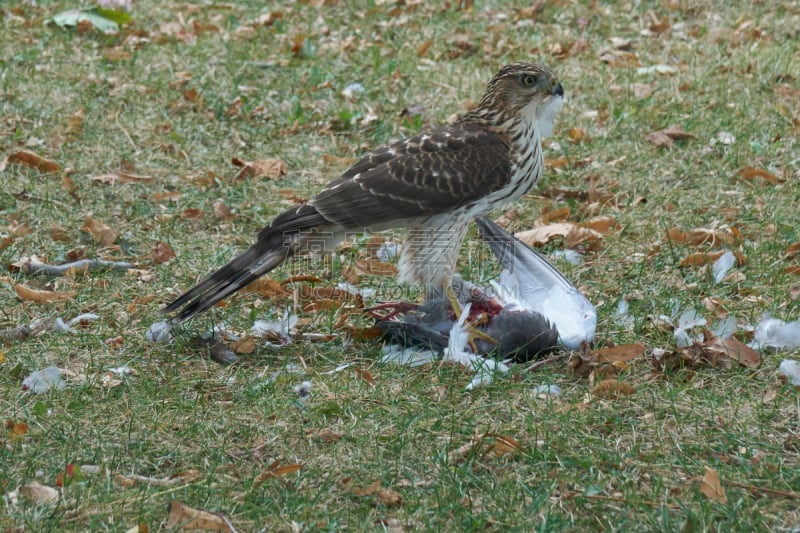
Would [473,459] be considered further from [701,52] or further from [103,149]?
[701,52]

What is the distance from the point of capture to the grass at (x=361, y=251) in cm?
363

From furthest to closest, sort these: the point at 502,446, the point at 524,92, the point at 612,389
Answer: the point at 524,92, the point at 612,389, the point at 502,446

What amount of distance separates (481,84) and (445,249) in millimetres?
3507

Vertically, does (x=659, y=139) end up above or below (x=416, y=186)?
below

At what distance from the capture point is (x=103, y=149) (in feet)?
23.8

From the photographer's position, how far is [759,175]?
6.50 metres

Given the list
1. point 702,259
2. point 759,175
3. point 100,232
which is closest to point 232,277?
point 100,232

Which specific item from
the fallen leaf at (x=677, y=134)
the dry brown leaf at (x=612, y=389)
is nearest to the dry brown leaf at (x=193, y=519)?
the dry brown leaf at (x=612, y=389)

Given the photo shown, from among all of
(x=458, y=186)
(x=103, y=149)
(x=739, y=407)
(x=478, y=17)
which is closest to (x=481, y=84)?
(x=478, y=17)

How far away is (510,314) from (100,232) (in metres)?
2.66

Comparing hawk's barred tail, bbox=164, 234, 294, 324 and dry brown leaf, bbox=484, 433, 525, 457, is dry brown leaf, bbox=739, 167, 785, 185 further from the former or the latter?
dry brown leaf, bbox=484, 433, 525, 457

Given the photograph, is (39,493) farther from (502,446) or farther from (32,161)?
(32,161)

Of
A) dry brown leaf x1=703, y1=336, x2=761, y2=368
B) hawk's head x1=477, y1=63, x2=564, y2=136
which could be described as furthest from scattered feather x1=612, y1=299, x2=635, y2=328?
hawk's head x1=477, y1=63, x2=564, y2=136

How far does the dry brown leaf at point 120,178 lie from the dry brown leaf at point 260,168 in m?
0.61
